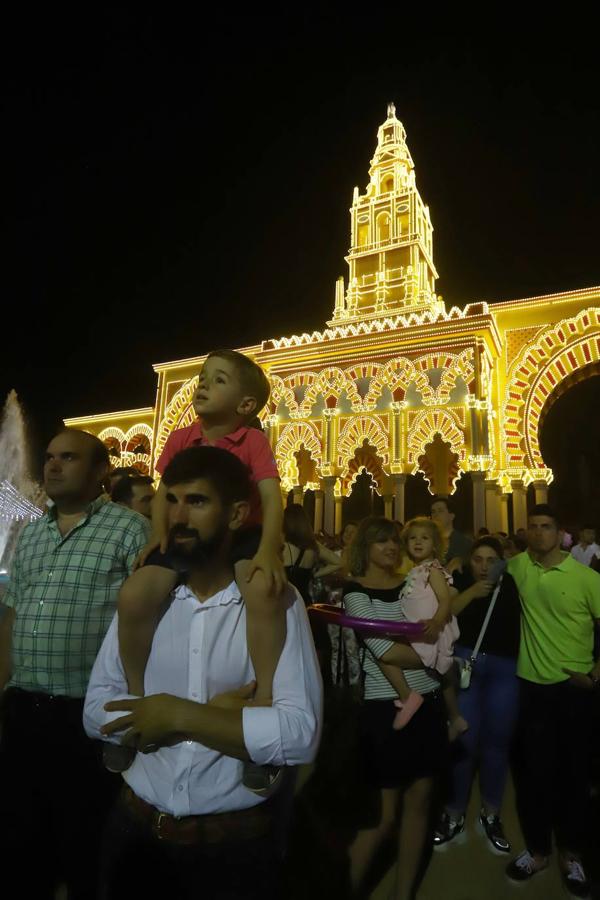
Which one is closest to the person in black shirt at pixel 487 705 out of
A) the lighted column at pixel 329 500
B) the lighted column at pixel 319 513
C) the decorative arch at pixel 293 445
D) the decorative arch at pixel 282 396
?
the lighted column at pixel 329 500

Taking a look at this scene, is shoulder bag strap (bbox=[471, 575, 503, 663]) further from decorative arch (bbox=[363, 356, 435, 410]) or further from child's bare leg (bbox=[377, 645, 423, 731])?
decorative arch (bbox=[363, 356, 435, 410])

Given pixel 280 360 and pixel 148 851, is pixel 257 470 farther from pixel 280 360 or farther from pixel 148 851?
pixel 280 360

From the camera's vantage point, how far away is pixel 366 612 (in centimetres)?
283

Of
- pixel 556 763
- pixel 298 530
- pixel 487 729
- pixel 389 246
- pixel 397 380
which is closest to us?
pixel 556 763

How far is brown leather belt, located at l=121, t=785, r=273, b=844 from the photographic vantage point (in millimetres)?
1310

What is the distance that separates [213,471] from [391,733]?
6.53ft

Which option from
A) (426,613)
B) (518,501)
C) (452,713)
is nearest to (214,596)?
(426,613)

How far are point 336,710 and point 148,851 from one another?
4056 millimetres

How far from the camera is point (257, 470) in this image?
2.12m

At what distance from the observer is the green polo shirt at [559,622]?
3.23 metres

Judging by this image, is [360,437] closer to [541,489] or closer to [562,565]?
[541,489]

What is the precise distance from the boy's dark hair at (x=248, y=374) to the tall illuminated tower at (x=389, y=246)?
21252mm

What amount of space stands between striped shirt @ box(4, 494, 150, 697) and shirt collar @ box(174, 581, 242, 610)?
3.45ft

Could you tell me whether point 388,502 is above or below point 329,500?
above
